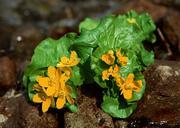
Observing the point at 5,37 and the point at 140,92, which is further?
the point at 5,37

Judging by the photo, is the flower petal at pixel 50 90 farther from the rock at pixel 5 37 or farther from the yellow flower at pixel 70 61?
the rock at pixel 5 37

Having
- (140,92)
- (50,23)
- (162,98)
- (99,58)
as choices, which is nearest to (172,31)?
(162,98)

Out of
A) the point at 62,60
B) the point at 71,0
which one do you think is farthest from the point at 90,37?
the point at 71,0

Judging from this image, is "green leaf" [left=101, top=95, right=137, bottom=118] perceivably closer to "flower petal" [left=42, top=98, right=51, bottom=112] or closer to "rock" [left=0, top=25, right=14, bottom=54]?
"flower petal" [left=42, top=98, right=51, bottom=112]

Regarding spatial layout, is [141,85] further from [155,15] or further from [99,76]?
[155,15]

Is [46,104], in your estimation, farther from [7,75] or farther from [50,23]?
[50,23]

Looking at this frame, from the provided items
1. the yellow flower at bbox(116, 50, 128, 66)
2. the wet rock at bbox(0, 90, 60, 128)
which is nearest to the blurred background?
the wet rock at bbox(0, 90, 60, 128)
